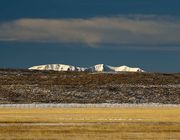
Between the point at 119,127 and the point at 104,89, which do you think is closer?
the point at 119,127

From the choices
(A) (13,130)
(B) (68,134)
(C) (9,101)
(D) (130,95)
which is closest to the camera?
(B) (68,134)

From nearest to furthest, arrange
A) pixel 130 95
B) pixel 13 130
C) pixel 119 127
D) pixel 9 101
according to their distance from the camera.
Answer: pixel 13 130 → pixel 119 127 → pixel 9 101 → pixel 130 95

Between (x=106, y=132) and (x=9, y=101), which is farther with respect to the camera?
(x=9, y=101)

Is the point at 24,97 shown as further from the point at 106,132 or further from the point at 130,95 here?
the point at 106,132

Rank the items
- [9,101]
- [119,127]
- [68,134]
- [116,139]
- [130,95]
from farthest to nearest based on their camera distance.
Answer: [130,95], [9,101], [119,127], [68,134], [116,139]

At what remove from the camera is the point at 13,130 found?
72.1 m

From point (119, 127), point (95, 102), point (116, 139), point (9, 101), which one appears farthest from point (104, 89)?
point (116, 139)

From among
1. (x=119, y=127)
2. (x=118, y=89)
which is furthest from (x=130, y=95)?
(x=119, y=127)

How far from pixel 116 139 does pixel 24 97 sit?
121739mm

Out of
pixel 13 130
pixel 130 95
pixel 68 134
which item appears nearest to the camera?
pixel 68 134

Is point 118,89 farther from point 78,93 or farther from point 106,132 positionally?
point 106,132

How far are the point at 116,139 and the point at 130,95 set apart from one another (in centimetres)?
12810

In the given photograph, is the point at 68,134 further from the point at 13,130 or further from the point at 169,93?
the point at 169,93

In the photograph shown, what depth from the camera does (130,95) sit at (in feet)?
623
